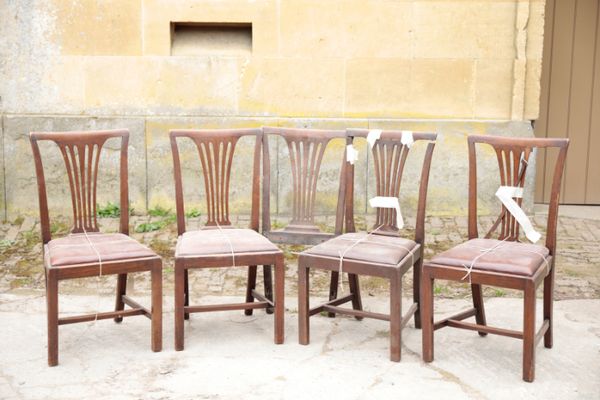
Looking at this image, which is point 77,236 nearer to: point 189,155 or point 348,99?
point 189,155

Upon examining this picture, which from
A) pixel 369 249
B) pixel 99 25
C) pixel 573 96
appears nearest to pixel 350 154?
pixel 369 249

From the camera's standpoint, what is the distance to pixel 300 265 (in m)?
4.86

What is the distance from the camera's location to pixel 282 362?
4641 millimetres

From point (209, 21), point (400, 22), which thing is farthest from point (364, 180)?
point (209, 21)

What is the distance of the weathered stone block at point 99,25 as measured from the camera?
24.9 feet

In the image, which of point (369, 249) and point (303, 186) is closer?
point (369, 249)

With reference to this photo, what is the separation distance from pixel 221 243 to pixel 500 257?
55.6 inches

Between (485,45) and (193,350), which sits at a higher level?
(485,45)

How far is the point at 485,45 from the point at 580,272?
85.6 inches

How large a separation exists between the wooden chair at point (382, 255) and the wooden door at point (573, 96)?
3.35m

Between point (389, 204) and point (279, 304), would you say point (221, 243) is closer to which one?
point (279, 304)

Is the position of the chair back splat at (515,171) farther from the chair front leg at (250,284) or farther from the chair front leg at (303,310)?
→ the chair front leg at (250,284)

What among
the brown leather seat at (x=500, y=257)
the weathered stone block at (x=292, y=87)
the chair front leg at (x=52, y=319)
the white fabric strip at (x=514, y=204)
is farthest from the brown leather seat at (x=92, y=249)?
the weathered stone block at (x=292, y=87)

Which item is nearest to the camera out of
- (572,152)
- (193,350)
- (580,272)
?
(193,350)
